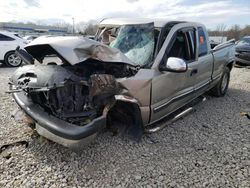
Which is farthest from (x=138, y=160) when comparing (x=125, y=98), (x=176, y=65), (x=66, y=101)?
(x=176, y=65)

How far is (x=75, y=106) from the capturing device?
286 centimetres

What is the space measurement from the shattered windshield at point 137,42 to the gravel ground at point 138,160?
121cm

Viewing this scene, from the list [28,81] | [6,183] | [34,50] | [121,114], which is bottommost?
[6,183]

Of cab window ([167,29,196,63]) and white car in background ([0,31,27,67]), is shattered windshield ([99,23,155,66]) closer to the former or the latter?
A: cab window ([167,29,196,63])

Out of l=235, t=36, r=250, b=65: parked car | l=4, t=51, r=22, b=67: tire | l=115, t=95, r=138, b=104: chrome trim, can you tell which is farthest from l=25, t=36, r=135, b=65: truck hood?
l=235, t=36, r=250, b=65: parked car

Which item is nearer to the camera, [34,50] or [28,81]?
[28,81]

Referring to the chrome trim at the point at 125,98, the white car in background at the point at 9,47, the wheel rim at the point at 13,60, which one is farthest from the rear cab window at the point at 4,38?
the chrome trim at the point at 125,98

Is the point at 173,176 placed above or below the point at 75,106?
below

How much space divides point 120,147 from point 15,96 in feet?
5.29

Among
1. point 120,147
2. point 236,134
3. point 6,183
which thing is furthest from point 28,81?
point 236,134

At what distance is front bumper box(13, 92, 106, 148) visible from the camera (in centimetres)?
262

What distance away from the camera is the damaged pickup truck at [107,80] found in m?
2.79

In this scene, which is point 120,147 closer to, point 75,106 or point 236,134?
point 75,106

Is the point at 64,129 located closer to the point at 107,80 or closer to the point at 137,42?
the point at 107,80
